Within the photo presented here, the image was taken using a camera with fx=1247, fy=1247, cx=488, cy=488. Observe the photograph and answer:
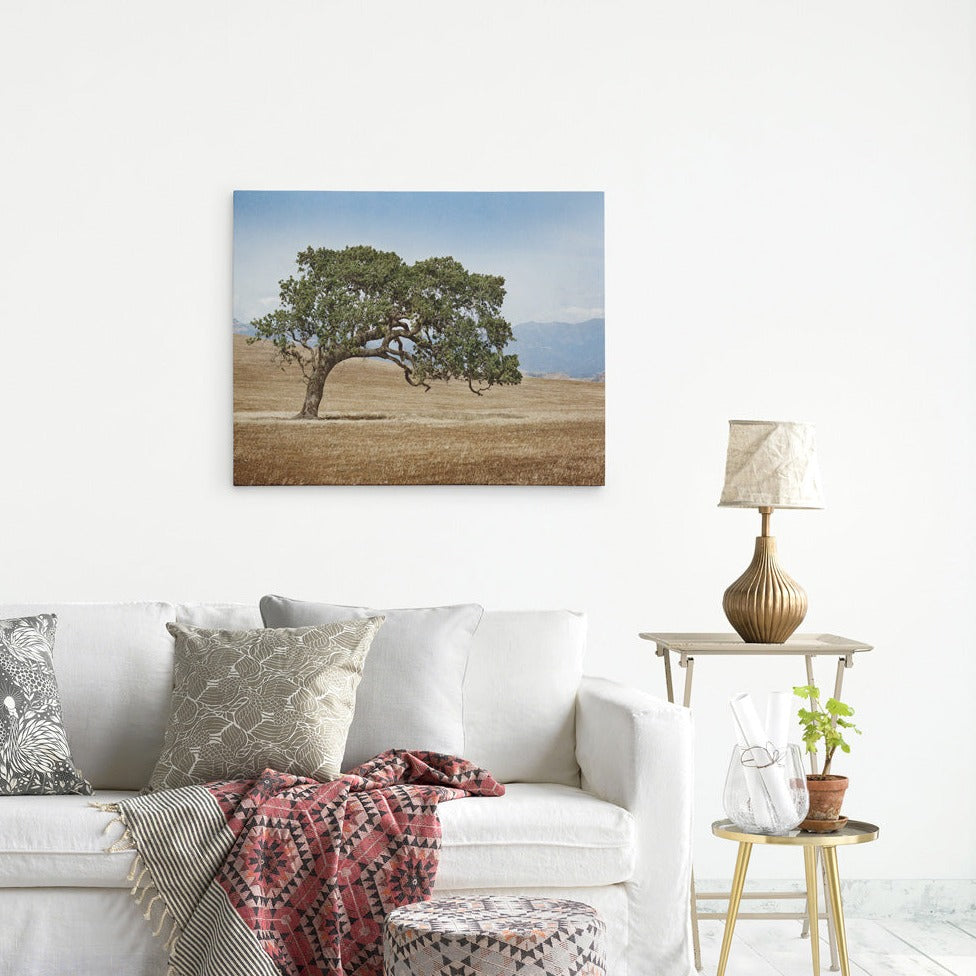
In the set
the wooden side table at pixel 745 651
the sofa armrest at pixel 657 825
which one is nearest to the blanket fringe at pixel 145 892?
the sofa armrest at pixel 657 825

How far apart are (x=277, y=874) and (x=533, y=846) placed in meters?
0.53

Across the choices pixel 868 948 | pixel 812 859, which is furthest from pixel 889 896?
pixel 812 859

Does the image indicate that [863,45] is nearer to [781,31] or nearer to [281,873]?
[781,31]

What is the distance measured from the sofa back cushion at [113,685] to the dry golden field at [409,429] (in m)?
0.75

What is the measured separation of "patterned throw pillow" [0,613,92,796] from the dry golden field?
3.21ft

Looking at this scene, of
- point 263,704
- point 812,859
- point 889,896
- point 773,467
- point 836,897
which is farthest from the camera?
point 889,896

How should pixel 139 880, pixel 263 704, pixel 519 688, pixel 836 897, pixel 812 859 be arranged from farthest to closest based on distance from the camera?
pixel 519 688
pixel 812 859
pixel 836 897
pixel 263 704
pixel 139 880

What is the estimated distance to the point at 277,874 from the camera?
100 inches

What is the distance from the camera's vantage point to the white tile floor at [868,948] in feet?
10.5

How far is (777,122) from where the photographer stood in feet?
12.6

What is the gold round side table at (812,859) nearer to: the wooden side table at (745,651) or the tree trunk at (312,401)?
the wooden side table at (745,651)

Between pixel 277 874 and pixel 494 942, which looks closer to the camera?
pixel 494 942

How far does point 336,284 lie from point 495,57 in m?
0.84

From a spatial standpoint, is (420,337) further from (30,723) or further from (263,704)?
(30,723)
